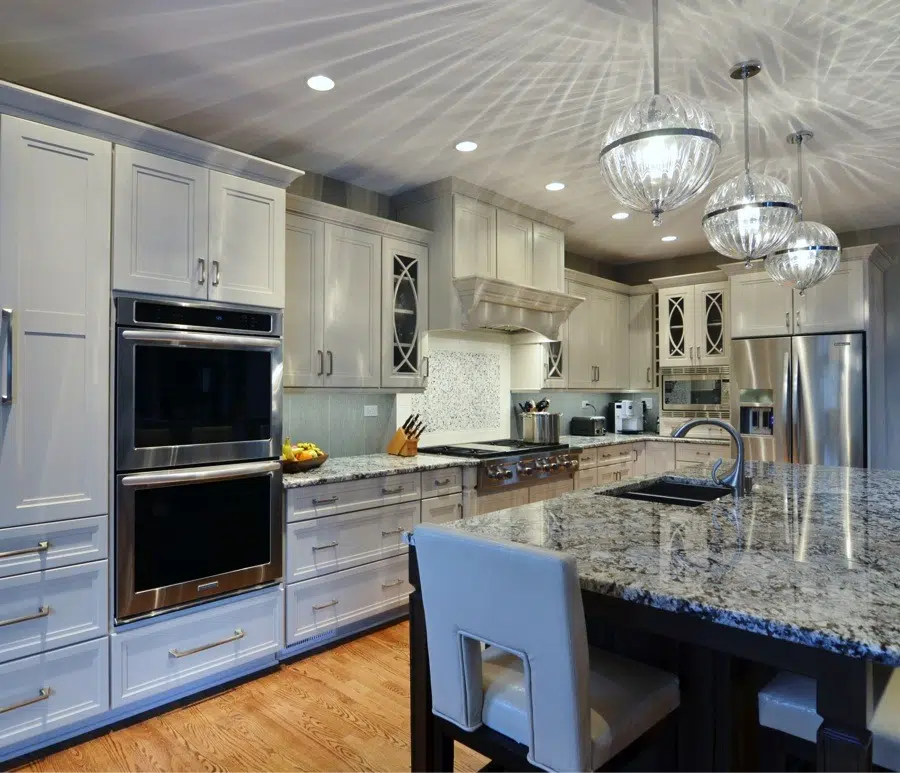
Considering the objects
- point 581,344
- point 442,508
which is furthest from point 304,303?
point 581,344

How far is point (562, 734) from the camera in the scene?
1.15 metres

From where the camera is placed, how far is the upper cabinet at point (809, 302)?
447 centimetres

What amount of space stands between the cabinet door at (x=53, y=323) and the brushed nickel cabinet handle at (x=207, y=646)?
27.1 inches

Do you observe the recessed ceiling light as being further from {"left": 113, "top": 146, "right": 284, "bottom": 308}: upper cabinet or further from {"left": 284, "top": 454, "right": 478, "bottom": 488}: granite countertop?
{"left": 284, "top": 454, "right": 478, "bottom": 488}: granite countertop

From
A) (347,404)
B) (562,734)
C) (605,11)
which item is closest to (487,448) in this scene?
(347,404)

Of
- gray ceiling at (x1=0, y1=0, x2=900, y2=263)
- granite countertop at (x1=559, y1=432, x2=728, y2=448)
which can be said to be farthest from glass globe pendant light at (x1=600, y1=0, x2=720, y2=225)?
granite countertop at (x1=559, y1=432, x2=728, y2=448)

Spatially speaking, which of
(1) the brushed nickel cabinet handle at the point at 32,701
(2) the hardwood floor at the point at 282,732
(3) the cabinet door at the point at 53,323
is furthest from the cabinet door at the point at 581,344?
(1) the brushed nickel cabinet handle at the point at 32,701

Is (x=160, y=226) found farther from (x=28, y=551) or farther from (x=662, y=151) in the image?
(x=662, y=151)

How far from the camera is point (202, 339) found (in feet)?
8.36

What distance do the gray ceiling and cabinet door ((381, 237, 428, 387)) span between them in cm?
54

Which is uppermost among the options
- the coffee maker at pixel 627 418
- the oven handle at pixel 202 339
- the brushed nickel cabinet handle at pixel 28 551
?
the oven handle at pixel 202 339

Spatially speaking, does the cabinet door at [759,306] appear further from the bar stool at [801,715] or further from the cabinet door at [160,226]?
the cabinet door at [160,226]

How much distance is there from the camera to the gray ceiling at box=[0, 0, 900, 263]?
211 cm

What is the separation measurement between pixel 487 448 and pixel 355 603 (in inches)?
61.2
